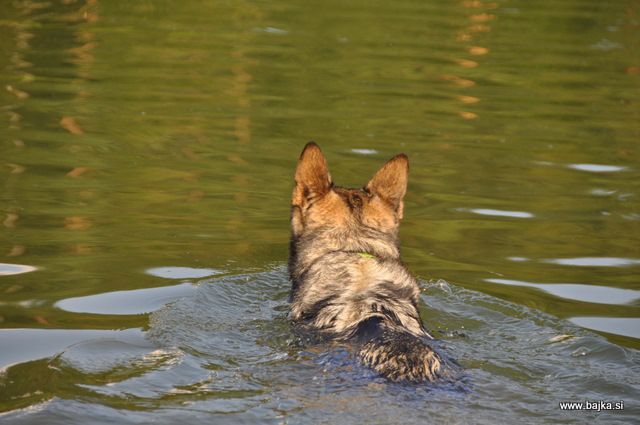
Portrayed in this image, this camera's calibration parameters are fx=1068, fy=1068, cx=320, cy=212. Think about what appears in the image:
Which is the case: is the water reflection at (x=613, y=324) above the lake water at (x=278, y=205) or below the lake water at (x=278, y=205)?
below

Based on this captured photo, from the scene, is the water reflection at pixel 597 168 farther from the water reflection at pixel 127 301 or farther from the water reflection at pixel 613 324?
the water reflection at pixel 127 301

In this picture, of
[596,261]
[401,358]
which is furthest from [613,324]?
[401,358]

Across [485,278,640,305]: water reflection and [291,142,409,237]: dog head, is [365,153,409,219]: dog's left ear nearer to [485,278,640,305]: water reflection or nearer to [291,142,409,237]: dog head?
[291,142,409,237]: dog head

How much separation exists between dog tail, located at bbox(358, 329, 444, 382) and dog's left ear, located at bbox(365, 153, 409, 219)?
2102 mm

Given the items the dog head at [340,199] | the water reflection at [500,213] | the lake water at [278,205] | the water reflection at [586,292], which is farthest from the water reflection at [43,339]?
the water reflection at [500,213]

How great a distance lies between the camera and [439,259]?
10.2m

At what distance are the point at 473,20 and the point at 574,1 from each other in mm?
4377

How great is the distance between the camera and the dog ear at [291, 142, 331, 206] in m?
8.09

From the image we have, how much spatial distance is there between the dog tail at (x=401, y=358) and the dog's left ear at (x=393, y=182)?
210 centimetres

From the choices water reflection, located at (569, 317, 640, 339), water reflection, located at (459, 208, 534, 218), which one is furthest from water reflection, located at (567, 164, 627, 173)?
water reflection, located at (569, 317, 640, 339)

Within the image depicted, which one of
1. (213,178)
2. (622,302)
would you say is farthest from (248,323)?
(213,178)

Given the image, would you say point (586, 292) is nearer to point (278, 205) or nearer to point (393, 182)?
point (393, 182)

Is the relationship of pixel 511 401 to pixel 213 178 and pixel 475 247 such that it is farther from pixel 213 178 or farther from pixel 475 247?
pixel 213 178

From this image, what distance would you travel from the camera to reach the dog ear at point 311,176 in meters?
8.09
